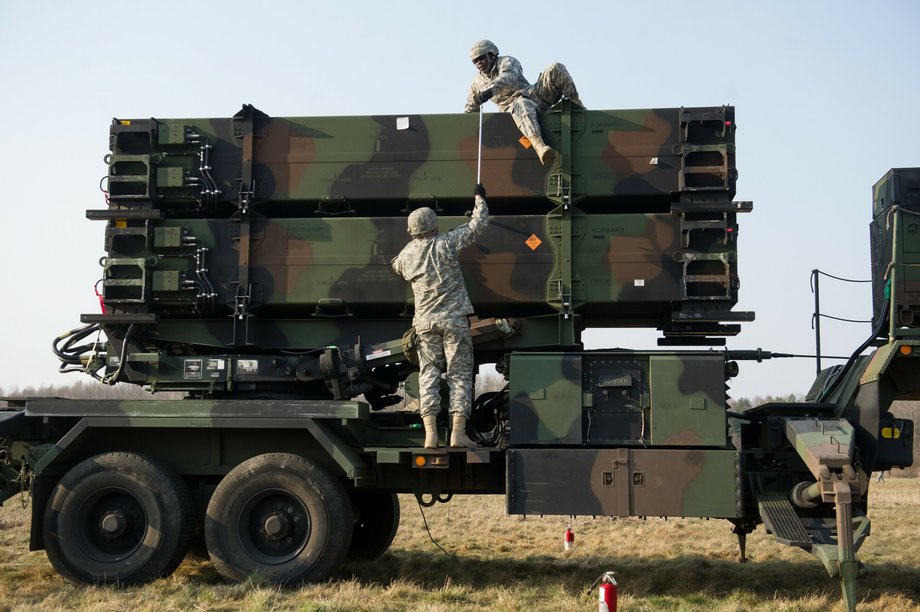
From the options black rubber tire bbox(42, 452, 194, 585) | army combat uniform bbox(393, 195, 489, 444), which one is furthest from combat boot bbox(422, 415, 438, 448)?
black rubber tire bbox(42, 452, 194, 585)

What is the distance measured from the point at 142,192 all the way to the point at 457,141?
2.97 metres

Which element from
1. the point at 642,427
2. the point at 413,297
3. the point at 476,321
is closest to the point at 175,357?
the point at 413,297

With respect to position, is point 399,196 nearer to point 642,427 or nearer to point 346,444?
point 346,444

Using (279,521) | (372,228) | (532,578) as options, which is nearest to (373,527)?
(532,578)

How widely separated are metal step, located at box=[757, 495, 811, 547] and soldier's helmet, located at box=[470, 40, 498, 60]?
15.5 ft

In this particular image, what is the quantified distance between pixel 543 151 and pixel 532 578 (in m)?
4.06

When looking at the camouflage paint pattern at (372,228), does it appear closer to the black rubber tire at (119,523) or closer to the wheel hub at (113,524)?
the black rubber tire at (119,523)

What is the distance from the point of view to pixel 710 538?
43.1ft

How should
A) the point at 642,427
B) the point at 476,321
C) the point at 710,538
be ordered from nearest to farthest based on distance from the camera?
the point at 642,427 → the point at 476,321 → the point at 710,538

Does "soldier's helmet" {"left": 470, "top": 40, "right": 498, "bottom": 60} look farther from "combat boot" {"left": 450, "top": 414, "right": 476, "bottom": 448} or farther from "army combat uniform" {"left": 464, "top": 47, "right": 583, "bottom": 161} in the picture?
"combat boot" {"left": 450, "top": 414, "right": 476, "bottom": 448}

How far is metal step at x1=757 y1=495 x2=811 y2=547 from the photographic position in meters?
7.30

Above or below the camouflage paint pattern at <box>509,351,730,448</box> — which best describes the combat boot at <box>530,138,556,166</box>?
above

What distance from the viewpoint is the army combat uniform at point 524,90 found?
27.7 feet

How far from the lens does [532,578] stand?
9023 millimetres
